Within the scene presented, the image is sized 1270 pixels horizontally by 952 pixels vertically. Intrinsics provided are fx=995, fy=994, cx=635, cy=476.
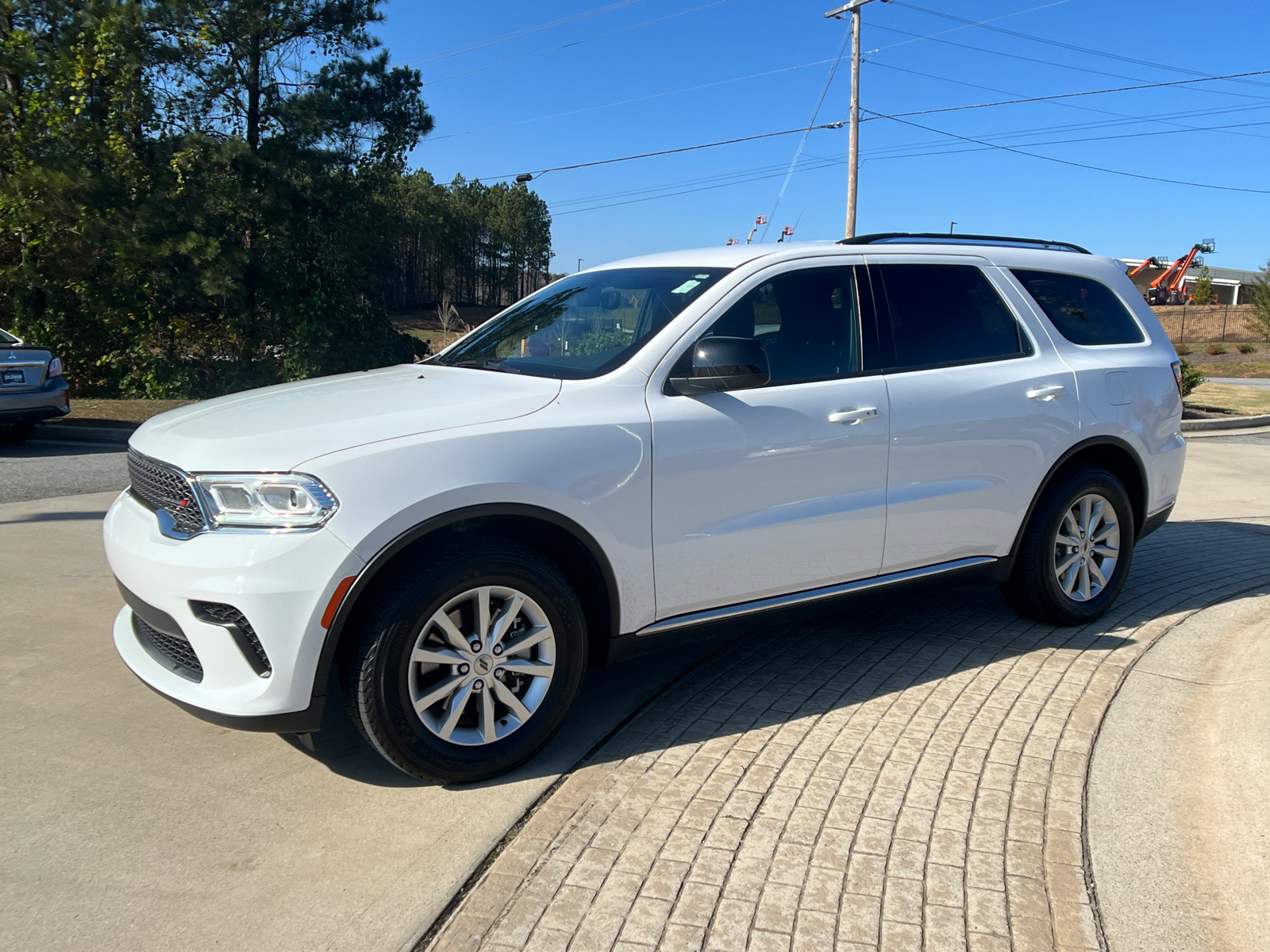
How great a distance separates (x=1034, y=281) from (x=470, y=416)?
10.5 feet

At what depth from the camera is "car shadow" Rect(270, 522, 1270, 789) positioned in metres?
3.76

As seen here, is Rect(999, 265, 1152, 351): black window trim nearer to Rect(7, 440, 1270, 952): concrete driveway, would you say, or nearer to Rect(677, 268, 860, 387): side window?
Rect(677, 268, 860, 387): side window

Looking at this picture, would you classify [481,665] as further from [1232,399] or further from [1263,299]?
[1263,299]

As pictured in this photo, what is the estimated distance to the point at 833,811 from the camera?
129 inches

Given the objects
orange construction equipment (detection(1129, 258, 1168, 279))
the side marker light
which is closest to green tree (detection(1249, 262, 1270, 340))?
orange construction equipment (detection(1129, 258, 1168, 279))

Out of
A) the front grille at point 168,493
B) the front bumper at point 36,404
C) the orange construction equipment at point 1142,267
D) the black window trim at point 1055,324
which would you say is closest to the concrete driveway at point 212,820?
the front grille at point 168,493

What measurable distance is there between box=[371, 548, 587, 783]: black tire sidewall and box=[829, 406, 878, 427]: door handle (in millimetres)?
1354

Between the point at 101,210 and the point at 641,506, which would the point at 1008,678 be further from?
the point at 101,210

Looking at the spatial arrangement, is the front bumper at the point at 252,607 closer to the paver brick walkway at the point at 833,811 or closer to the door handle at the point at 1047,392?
the paver brick walkway at the point at 833,811

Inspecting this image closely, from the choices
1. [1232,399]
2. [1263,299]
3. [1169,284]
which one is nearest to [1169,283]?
[1169,284]

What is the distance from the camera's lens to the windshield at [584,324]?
3969mm

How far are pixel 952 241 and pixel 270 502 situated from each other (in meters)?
3.53

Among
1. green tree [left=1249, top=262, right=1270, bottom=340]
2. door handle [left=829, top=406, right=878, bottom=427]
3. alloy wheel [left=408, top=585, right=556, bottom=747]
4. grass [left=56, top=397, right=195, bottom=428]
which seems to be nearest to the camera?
alloy wheel [left=408, top=585, right=556, bottom=747]

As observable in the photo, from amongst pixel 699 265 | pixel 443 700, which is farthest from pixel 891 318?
pixel 443 700
